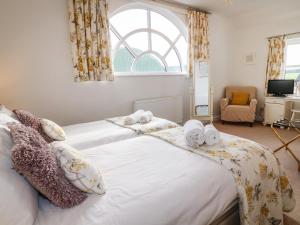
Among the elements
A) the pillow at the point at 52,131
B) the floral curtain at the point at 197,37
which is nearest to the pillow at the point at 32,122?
the pillow at the point at 52,131

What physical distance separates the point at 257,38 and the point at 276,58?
2.38 ft

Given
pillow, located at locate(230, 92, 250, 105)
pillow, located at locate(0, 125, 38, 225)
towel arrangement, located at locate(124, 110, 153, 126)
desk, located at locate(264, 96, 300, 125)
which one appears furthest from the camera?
pillow, located at locate(230, 92, 250, 105)

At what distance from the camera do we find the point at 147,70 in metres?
4.12

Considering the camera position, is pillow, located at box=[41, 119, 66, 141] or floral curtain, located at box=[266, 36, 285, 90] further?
floral curtain, located at box=[266, 36, 285, 90]

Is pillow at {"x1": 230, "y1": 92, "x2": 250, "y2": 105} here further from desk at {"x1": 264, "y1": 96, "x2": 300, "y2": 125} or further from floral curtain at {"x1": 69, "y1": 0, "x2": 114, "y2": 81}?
floral curtain at {"x1": 69, "y1": 0, "x2": 114, "y2": 81}

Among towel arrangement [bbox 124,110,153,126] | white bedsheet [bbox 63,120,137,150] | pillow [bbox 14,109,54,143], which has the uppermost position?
pillow [bbox 14,109,54,143]

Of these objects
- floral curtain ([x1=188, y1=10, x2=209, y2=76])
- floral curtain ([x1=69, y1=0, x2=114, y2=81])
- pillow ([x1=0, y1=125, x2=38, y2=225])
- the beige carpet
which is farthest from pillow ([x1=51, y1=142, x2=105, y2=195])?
floral curtain ([x1=188, y1=10, x2=209, y2=76])

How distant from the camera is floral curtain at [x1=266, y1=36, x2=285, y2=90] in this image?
15.1 ft

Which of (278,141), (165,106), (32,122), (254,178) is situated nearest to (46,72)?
(32,122)

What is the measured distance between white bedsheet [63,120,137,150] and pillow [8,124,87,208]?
0.87 metres

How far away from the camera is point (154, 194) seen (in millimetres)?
1044

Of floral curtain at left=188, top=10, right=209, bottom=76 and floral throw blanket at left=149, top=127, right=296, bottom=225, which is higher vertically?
floral curtain at left=188, top=10, right=209, bottom=76

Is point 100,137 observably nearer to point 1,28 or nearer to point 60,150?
point 60,150

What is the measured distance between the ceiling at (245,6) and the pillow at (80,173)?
3958mm
